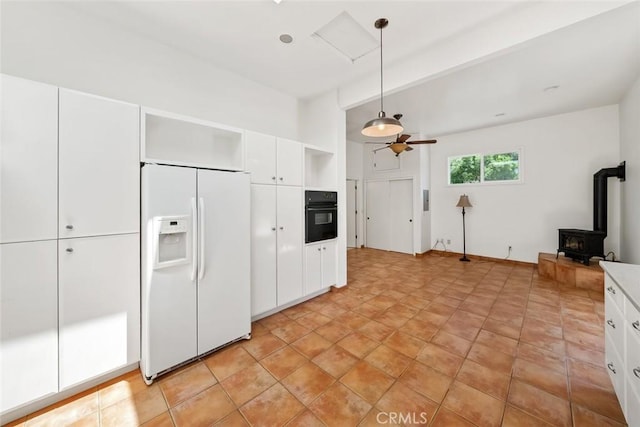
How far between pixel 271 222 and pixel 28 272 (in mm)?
→ 1789

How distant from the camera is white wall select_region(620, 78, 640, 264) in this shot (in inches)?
124

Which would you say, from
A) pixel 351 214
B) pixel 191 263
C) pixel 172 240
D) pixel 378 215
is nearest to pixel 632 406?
pixel 191 263

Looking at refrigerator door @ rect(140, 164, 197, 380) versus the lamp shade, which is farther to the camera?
the lamp shade

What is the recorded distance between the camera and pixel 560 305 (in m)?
2.95

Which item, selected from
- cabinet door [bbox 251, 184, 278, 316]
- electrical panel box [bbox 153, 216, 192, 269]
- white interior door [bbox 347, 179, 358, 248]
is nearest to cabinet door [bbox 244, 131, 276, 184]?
cabinet door [bbox 251, 184, 278, 316]

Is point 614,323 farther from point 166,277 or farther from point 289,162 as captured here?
point 166,277

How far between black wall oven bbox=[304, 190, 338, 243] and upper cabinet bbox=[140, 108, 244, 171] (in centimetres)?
104

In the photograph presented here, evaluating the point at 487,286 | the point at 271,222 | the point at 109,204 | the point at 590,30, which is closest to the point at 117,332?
the point at 109,204

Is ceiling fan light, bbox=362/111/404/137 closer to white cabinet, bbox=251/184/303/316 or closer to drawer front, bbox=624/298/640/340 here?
white cabinet, bbox=251/184/303/316

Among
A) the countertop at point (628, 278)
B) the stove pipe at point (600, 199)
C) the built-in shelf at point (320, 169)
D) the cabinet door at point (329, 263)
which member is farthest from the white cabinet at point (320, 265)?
the stove pipe at point (600, 199)

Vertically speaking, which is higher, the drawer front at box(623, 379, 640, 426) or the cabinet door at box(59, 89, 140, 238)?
the cabinet door at box(59, 89, 140, 238)

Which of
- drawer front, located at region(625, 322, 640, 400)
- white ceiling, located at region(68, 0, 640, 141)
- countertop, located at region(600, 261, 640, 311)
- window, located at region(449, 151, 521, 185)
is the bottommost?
drawer front, located at region(625, 322, 640, 400)

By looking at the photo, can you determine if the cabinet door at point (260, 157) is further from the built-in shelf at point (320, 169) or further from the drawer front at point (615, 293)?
the drawer front at point (615, 293)

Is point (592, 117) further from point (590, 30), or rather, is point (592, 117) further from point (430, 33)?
point (430, 33)
